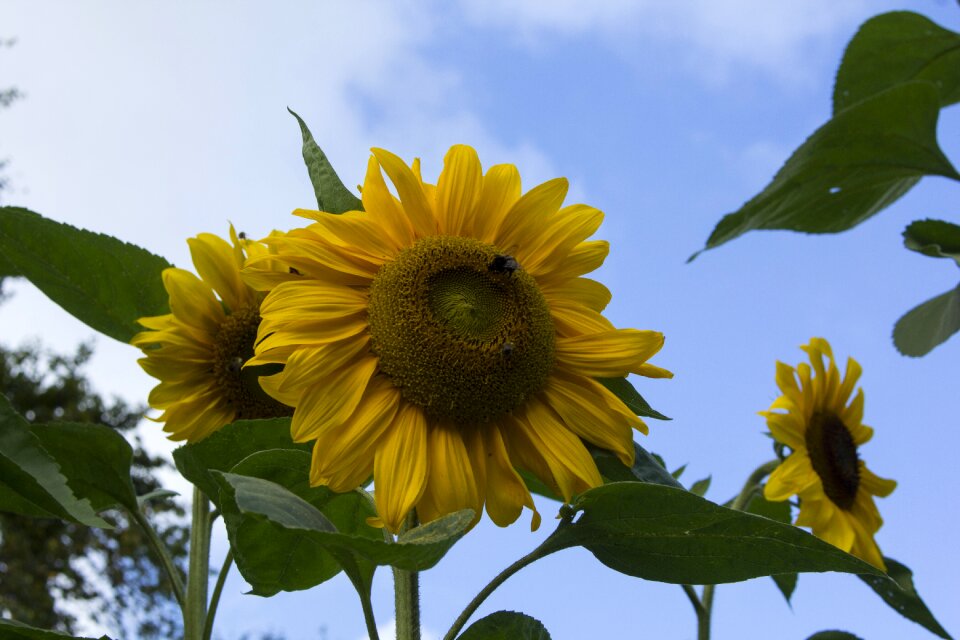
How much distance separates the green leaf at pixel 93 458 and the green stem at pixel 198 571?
13 centimetres

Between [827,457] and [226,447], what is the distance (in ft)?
4.93

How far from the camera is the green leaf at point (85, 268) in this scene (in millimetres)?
1167

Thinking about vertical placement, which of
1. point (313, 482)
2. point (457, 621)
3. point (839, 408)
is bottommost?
point (457, 621)

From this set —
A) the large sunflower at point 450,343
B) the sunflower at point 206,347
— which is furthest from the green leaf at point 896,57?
the sunflower at point 206,347

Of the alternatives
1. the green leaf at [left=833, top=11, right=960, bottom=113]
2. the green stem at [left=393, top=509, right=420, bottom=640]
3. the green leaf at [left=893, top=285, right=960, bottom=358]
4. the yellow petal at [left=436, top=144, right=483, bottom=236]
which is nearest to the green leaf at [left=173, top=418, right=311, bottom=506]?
the green stem at [left=393, top=509, right=420, bottom=640]

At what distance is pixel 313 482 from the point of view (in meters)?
0.86

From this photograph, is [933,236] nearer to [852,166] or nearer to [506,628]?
[852,166]

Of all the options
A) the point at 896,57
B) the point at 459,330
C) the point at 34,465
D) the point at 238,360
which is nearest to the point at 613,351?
the point at 459,330

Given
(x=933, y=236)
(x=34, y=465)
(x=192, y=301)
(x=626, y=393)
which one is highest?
(x=933, y=236)

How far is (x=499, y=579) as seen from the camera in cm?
92

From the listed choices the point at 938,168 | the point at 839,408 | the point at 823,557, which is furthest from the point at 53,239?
the point at 839,408

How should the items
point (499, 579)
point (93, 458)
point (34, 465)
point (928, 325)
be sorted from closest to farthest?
1. point (34, 465)
2. point (499, 579)
3. point (93, 458)
4. point (928, 325)

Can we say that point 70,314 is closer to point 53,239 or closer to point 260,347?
point 53,239

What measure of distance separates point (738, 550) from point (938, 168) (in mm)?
1159
